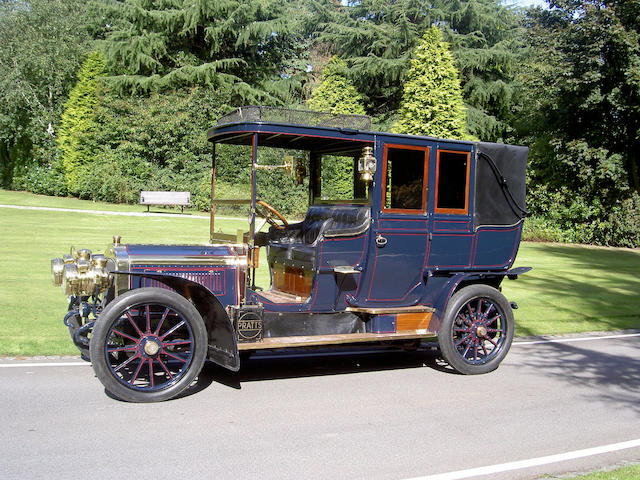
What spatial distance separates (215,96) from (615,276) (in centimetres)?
1936

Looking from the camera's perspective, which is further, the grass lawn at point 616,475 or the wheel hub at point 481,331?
the wheel hub at point 481,331

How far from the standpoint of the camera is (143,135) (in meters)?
28.5

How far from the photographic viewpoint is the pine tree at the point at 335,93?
29.7 metres

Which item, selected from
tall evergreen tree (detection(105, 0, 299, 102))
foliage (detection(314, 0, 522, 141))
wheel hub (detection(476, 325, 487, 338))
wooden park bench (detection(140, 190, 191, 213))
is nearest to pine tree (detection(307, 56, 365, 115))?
foliage (detection(314, 0, 522, 141))

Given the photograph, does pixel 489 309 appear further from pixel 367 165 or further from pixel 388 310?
pixel 367 165

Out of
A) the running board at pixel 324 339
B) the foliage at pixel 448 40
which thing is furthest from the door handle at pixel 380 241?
the foliage at pixel 448 40

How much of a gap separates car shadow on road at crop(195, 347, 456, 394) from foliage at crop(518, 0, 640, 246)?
18623 millimetres

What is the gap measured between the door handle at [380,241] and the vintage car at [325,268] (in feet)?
0.04

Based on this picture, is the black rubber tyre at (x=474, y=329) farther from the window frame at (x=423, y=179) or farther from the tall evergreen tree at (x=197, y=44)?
the tall evergreen tree at (x=197, y=44)

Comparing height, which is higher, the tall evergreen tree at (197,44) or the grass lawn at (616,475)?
the tall evergreen tree at (197,44)

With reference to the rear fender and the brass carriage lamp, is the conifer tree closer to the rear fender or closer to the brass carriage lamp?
the rear fender

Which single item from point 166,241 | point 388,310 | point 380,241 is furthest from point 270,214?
point 166,241

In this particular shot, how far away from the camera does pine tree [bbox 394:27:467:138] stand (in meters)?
26.0

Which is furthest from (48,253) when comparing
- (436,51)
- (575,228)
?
(575,228)
